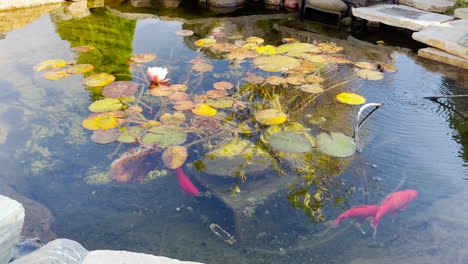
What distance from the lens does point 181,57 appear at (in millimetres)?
3578

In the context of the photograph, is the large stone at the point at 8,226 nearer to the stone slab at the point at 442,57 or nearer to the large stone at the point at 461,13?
the stone slab at the point at 442,57

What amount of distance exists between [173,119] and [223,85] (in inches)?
25.4

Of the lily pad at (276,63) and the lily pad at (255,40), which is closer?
the lily pad at (276,63)

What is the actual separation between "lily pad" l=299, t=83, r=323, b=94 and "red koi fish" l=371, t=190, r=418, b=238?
1.22 m

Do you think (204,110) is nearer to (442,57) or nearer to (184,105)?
(184,105)

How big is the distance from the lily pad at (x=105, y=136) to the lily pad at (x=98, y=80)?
2.43 ft

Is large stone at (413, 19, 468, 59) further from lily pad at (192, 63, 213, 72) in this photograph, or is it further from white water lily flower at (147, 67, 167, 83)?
white water lily flower at (147, 67, 167, 83)

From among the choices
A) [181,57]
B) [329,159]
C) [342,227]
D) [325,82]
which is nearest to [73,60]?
[181,57]

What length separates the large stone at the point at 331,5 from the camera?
498 centimetres

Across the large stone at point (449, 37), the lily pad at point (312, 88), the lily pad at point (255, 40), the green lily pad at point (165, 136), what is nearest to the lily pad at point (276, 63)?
the lily pad at point (312, 88)

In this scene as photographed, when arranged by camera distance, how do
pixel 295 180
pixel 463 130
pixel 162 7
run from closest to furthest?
1. pixel 295 180
2. pixel 463 130
3. pixel 162 7

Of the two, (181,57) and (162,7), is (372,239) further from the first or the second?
(162,7)

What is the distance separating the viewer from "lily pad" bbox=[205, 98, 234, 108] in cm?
271

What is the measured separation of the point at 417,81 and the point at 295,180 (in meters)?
1.85
